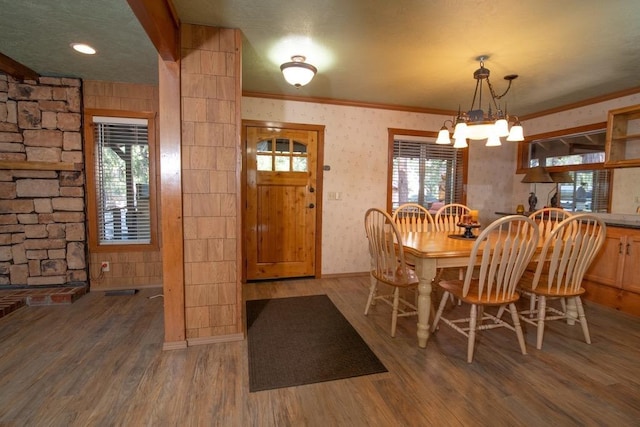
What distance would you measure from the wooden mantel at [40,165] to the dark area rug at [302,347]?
7.94 feet

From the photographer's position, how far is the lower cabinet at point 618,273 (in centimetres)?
289

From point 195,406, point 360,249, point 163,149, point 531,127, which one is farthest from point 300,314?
point 531,127

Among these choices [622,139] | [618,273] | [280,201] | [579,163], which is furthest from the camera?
[579,163]

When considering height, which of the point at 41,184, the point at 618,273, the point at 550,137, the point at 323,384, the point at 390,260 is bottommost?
the point at 323,384

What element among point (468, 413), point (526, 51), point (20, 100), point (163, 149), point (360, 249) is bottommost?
point (468, 413)

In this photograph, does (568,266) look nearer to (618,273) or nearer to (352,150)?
(618,273)

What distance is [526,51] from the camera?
250 centimetres

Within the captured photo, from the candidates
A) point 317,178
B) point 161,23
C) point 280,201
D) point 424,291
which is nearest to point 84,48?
point 161,23

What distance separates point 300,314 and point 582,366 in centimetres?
216

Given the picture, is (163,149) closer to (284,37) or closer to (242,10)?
(242,10)

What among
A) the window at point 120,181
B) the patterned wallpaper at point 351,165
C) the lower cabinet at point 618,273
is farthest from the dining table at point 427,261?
the window at point 120,181

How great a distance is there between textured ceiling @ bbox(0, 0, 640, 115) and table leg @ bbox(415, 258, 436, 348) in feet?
5.61

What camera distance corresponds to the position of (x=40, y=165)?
308cm

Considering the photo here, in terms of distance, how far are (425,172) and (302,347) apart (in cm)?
325
